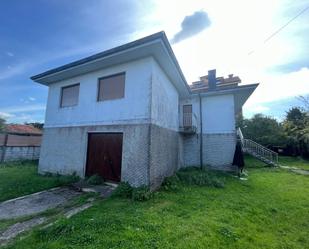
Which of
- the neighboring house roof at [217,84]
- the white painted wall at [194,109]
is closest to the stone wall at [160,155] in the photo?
the white painted wall at [194,109]

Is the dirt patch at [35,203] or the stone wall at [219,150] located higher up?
the stone wall at [219,150]

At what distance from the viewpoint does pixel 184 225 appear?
3.65m

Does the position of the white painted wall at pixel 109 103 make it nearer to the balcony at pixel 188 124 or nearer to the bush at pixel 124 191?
the bush at pixel 124 191

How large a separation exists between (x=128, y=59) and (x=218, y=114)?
7.54m

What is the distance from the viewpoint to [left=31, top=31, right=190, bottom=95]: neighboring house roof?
583 cm

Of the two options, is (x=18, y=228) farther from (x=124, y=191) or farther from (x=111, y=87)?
(x=111, y=87)

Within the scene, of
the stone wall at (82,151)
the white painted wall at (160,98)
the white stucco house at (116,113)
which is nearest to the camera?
the stone wall at (82,151)

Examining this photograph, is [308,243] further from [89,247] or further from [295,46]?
[295,46]

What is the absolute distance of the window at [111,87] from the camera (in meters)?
7.16

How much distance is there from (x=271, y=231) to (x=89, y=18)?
32.4 ft

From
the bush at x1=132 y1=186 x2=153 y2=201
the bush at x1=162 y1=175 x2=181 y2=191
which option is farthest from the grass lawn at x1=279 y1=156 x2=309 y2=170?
the bush at x1=132 y1=186 x2=153 y2=201

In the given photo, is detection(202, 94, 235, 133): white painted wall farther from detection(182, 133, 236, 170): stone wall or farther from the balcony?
the balcony

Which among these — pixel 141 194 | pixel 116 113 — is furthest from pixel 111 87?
pixel 141 194

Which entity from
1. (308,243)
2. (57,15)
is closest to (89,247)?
(308,243)
